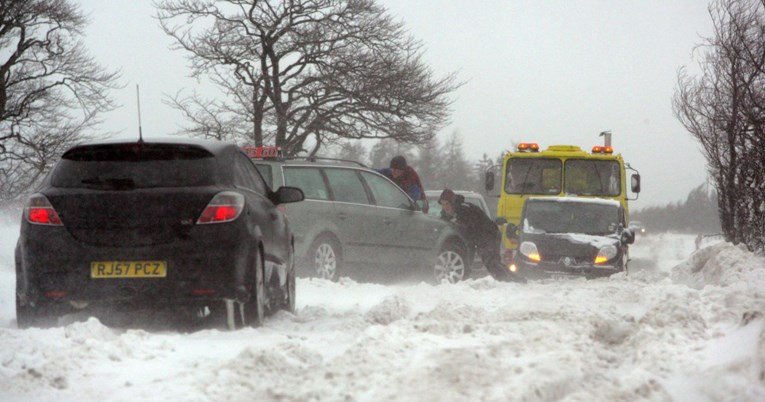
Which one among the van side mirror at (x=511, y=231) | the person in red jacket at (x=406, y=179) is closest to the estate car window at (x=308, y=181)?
the person in red jacket at (x=406, y=179)

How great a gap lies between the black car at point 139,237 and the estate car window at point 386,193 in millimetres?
6280

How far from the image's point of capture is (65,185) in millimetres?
7270

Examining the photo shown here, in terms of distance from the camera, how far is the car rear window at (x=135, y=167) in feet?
23.6

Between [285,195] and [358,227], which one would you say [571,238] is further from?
[285,195]

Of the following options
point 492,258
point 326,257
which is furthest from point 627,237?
point 326,257

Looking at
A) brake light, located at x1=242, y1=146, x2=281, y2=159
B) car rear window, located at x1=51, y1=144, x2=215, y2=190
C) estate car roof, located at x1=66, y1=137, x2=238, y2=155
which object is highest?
brake light, located at x1=242, y1=146, x2=281, y2=159

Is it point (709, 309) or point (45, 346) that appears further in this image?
point (709, 309)

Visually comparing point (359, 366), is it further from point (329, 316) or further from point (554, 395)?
point (329, 316)

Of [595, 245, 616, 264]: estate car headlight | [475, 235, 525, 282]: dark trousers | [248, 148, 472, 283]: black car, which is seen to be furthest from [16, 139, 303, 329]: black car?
[595, 245, 616, 264]: estate car headlight

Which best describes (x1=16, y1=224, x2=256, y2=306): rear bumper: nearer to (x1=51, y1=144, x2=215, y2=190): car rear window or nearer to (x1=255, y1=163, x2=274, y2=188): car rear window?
(x1=51, y1=144, x2=215, y2=190): car rear window

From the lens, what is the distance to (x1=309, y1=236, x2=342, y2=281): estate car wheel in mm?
12562

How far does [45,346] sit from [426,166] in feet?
358

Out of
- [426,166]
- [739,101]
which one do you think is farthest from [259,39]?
[426,166]

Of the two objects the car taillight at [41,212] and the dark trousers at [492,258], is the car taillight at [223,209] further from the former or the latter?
the dark trousers at [492,258]
